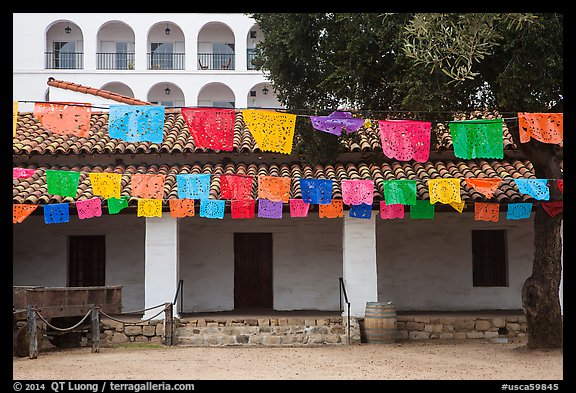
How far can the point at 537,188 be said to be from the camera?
12.9 m

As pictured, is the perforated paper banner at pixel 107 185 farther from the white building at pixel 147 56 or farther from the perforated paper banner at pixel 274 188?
the white building at pixel 147 56

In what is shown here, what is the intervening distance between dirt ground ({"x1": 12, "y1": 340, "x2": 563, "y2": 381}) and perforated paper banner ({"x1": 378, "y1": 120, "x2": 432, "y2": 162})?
3.72m

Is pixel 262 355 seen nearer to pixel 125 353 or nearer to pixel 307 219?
pixel 125 353

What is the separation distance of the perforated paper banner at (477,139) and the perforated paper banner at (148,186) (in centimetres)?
598

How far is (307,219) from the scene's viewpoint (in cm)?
1744

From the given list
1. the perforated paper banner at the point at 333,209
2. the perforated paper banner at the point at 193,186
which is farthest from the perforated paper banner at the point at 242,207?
the perforated paper banner at the point at 333,209

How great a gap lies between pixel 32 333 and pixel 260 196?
16.5 ft

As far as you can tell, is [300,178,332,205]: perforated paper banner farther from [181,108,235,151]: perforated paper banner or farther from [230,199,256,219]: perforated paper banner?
[181,108,235,151]: perforated paper banner

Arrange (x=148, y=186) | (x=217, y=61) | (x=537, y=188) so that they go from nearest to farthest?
(x=537, y=188), (x=148, y=186), (x=217, y=61)

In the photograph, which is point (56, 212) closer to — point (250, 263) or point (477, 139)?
point (250, 263)

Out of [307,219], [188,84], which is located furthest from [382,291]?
[188,84]

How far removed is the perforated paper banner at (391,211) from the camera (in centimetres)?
1488

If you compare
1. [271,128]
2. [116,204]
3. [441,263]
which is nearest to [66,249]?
[116,204]

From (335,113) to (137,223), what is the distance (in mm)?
7330
